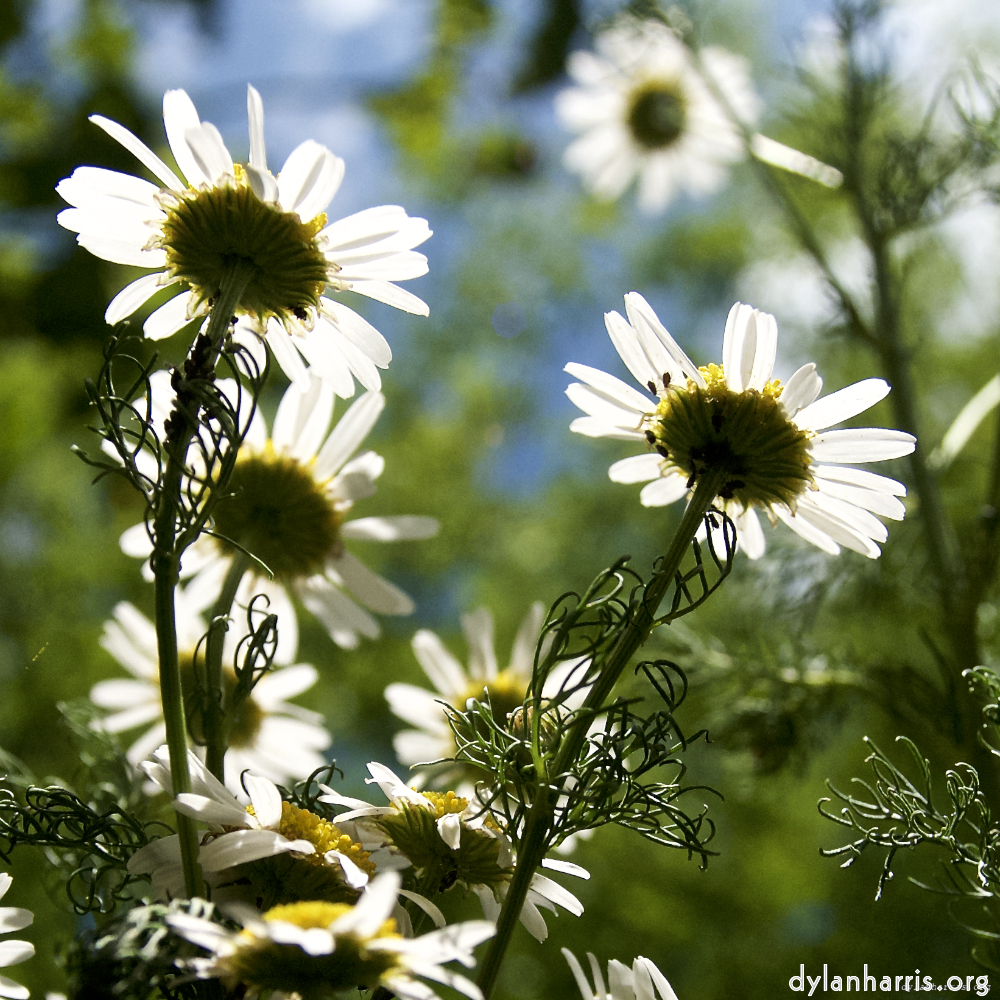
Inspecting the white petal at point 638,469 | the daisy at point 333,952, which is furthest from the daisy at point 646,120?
the daisy at point 333,952

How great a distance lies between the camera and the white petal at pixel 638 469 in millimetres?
435

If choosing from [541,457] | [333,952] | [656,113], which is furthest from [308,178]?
[541,457]

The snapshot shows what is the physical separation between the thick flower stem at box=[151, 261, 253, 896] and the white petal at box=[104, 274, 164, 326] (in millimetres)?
74

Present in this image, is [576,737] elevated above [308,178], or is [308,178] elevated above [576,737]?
[308,178]

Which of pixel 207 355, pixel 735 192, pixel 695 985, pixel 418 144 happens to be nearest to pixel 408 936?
pixel 207 355

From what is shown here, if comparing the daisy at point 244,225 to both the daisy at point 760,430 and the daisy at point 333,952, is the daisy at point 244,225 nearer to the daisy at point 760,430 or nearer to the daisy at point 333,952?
the daisy at point 760,430

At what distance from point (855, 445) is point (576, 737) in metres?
0.17

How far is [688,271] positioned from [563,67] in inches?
32.4

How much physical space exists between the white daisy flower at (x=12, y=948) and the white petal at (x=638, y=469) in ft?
0.91

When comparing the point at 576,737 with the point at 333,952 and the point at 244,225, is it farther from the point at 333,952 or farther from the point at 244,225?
the point at 244,225

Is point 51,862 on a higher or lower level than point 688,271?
lower

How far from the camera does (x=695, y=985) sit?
5.63 feet

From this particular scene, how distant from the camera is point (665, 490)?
1.43ft

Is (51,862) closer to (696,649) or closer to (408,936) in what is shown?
(408,936)
